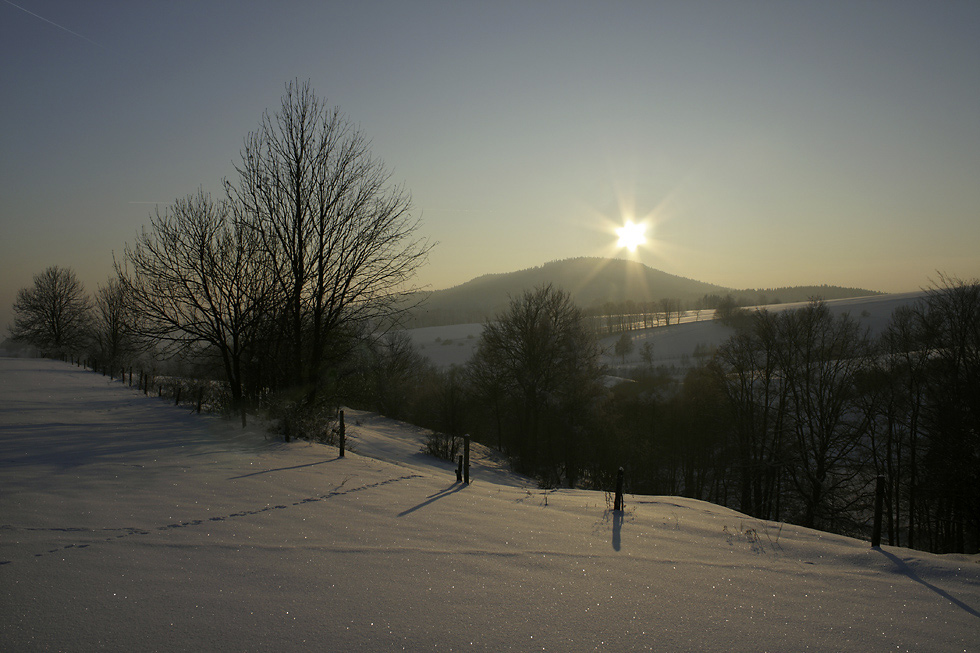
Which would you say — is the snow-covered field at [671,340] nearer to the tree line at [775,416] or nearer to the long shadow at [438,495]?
the tree line at [775,416]

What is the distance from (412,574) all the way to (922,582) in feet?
16.1

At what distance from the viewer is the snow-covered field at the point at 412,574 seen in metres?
3.22

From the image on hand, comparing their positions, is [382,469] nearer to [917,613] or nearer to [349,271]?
[349,271]

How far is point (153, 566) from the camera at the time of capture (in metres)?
4.02

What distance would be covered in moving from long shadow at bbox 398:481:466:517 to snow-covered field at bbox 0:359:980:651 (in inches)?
3.5

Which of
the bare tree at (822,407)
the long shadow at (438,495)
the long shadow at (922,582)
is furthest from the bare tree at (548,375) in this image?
the long shadow at (922,582)

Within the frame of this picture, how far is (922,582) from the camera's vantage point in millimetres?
4730

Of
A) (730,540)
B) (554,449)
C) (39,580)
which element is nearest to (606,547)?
(730,540)

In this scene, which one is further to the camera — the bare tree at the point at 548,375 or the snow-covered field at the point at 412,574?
the bare tree at the point at 548,375

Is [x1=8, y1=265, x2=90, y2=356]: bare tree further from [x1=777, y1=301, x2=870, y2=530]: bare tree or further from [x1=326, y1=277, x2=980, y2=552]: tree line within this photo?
[x1=777, y1=301, x2=870, y2=530]: bare tree

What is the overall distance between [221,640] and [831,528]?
28264 millimetres

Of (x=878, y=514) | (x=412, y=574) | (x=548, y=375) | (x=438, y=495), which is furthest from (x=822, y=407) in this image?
(x=412, y=574)

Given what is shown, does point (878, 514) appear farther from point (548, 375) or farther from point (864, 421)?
point (548, 375)

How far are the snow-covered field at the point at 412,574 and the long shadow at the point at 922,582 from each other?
0.02 m
